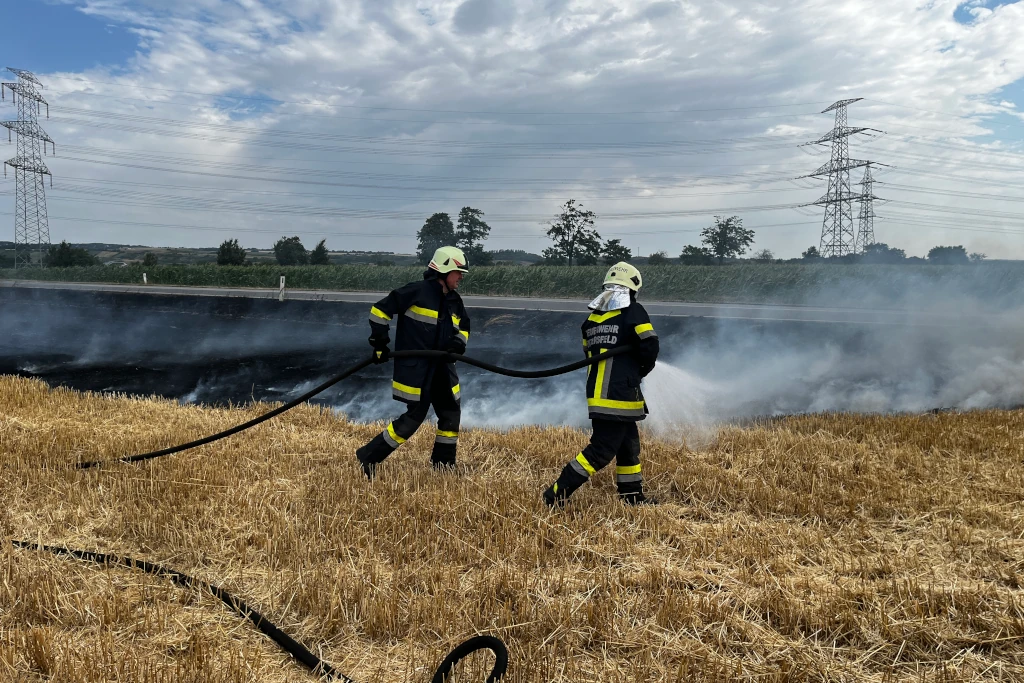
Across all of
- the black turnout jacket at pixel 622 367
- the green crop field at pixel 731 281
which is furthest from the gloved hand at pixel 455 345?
the green crop field at pixel 731 281

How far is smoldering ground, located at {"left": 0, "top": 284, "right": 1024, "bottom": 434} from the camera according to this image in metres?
11.4

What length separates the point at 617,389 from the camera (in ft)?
17.9

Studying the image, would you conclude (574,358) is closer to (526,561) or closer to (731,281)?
(526,561)

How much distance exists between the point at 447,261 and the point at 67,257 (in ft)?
198

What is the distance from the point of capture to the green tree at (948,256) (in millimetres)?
30591

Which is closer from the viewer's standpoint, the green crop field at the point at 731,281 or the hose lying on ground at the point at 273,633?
the hose lying on ground at the point at 273,633

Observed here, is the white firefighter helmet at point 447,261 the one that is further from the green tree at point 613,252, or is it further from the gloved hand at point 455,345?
the green tree at point 613,252

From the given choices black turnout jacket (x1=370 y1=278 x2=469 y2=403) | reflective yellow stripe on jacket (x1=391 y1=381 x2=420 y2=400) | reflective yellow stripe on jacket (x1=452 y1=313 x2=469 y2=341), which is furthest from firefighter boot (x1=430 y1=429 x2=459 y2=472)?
reflective yellow stripe on jacket (x1=452 y1=313 x2=469 y2=341)

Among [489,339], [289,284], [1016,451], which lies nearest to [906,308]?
[489,339]

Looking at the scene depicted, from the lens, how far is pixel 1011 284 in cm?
2347

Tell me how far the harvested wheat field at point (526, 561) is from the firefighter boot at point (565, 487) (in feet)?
0.40

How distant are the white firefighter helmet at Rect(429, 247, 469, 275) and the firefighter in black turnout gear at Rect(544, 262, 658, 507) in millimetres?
1300

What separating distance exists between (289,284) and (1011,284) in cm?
3341

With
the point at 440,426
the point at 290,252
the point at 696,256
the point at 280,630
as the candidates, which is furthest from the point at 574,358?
the point at 290,252
